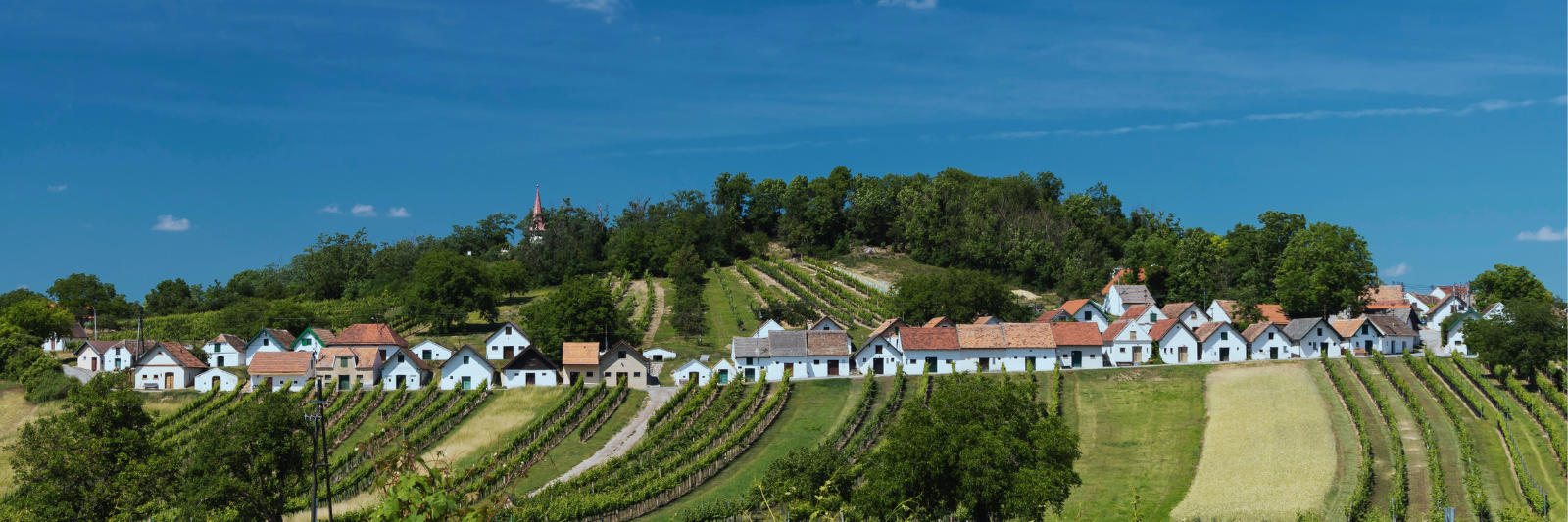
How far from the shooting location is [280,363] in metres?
69.9

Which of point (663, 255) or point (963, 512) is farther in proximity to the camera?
point (663, 255)

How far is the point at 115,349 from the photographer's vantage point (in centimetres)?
7544

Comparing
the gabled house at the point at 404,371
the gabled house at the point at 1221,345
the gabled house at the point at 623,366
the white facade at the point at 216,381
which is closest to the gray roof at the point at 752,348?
the gabled house at the point at 623,366

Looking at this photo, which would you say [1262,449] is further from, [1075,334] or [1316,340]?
[1316,340]

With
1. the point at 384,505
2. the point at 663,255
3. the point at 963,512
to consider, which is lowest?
the point at 963,512

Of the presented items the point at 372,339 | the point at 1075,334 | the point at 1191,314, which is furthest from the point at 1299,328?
the point at 372,339

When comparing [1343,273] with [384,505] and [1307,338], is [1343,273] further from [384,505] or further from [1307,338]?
[384,505]

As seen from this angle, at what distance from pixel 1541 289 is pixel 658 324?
73.7 meters

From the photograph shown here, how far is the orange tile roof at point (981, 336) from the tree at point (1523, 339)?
87.7 feet

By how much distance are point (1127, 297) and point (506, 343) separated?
52.8m

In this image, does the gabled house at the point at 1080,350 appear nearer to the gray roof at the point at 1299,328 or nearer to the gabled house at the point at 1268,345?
the gabled house at the point at 1268,345

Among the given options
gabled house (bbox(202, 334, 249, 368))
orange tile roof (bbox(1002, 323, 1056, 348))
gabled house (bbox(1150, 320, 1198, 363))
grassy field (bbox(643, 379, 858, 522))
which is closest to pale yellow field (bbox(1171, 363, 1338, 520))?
gabled house (bbox(1150, 320, 1198, 363))

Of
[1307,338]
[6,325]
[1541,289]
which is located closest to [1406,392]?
[1307,338]

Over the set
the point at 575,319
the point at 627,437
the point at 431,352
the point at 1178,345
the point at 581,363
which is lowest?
the point at 627,437
